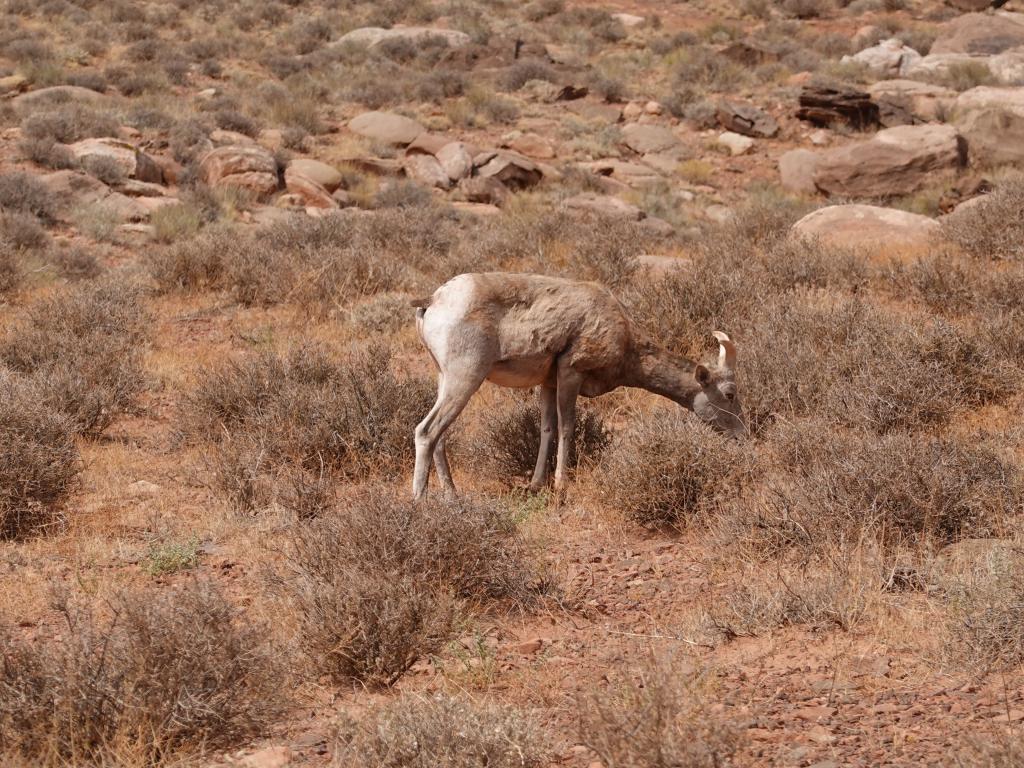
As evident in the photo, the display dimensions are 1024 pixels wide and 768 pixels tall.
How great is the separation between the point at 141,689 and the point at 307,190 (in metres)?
16.9

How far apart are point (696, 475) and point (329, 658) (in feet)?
10.6

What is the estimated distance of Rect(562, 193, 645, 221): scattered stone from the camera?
1889 centimetres

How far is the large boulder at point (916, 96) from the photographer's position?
26.5 m

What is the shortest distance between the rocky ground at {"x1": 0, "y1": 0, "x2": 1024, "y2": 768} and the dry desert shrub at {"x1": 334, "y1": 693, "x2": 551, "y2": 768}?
0.05 feet

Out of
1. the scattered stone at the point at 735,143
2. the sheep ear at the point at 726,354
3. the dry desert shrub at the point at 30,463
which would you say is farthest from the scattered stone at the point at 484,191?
the dry desert shrub at the point at 30,463

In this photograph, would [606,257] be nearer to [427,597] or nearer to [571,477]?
[571,477]

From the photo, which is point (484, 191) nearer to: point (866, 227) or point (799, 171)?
point (799, 171)

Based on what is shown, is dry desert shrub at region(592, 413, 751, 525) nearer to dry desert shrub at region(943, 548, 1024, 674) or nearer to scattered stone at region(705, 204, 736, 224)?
dry desert shrub at region(943, 548, 1024, 674)

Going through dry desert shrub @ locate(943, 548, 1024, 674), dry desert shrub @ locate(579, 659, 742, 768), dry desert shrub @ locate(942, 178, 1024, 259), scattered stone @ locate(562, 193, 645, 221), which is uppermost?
dry desert shrub @ locate(579, 659, 742, 768)

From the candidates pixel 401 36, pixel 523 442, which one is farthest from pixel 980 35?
pixel 523 442

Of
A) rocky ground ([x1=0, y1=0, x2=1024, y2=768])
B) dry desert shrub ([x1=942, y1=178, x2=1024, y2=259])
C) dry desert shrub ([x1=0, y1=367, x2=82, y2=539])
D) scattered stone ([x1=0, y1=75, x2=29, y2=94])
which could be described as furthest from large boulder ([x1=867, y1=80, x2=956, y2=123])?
dry desert shrub ([x1=0, y1=367, x2=82, y2=539])

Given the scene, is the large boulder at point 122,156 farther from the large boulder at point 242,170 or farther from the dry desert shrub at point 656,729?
the dry desert shrub at point 656,729

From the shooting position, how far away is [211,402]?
918 cm

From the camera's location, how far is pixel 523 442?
8680mm
